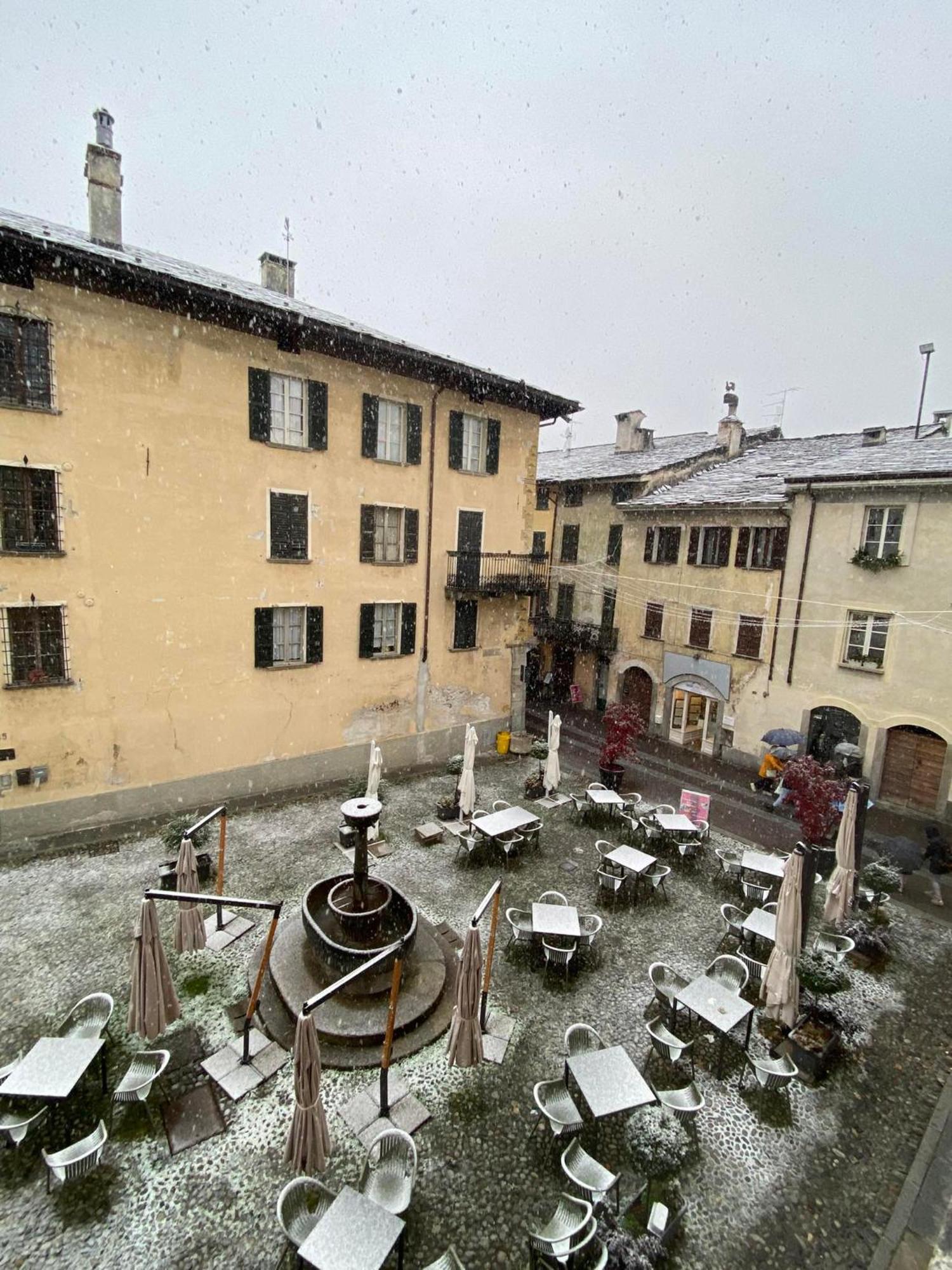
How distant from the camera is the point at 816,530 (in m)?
18.0

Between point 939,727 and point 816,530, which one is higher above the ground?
point 816,530

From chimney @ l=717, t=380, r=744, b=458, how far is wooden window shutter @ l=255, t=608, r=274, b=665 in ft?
65.3

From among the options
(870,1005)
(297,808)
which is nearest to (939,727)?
(870,1005)

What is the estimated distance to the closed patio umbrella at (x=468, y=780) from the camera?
45.7 feet

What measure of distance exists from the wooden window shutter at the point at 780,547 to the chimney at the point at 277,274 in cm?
1665

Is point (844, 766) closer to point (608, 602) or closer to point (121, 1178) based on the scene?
point (608, 602)

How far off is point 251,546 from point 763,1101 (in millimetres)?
14098

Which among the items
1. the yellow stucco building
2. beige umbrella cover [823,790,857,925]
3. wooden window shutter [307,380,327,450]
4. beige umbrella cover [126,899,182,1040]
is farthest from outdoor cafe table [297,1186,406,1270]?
wooden window shutter [307,380,327,450]

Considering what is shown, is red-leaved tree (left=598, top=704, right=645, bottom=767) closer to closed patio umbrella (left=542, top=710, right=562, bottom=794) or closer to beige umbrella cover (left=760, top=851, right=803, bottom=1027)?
closed patio umbrella (left=542, top=710, right=562, bottom=794)

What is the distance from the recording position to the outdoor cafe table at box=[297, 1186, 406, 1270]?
16.0 ft


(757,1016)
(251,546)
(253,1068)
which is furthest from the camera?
(251,546)

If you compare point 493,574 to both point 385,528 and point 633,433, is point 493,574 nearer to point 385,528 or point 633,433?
point 385,528

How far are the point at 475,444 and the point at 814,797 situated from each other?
13146 mm

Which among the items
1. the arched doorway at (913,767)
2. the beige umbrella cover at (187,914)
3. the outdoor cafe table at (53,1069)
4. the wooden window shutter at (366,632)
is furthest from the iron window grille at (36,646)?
the arched doorway at (913,767)
